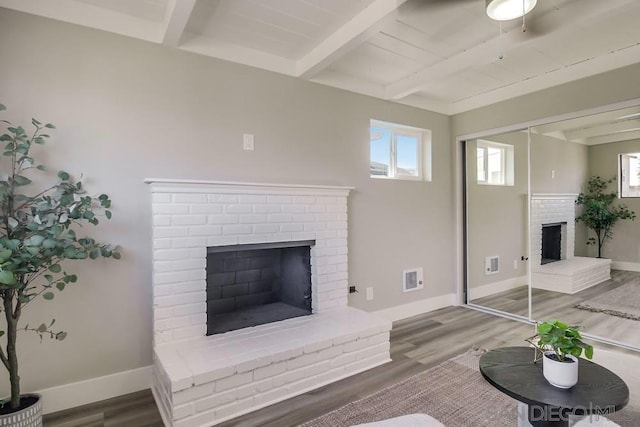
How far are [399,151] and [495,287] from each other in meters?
1.99

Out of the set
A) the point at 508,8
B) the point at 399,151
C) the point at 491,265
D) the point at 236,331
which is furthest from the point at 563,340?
the point at 491,265

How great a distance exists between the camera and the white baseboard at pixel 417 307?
139 inches

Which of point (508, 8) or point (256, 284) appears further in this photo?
point (256, 284)

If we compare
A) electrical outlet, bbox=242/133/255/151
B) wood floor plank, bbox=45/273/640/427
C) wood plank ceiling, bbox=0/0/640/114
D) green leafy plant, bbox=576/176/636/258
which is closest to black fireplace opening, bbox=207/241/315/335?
wood floor plank, bbox=45/273/640/427

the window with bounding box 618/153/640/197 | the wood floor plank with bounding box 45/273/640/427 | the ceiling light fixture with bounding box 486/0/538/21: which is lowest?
the wood floor plank with bounding box 45/273/640/427

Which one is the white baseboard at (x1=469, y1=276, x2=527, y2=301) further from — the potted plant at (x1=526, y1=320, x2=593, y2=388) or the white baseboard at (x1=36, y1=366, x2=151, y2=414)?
the white baseboard at (x1=36, y1=366, x2=151, y2=414)

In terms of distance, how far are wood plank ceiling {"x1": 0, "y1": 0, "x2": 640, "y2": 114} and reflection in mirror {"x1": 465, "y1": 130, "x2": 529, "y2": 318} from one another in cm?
77

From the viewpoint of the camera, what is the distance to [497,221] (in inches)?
155

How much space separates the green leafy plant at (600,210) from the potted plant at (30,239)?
4.07 metres

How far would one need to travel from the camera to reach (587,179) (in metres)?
3.28

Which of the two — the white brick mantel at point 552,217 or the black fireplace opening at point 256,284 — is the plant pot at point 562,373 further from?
the white brick mantel at point 552,217

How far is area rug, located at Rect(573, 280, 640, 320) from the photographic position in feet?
9.74

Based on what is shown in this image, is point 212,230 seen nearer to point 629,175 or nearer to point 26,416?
point 26,416

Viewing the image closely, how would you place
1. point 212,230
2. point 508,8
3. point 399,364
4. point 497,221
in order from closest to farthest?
point 508,8, point 212,230, point 399,364, point 497,221
